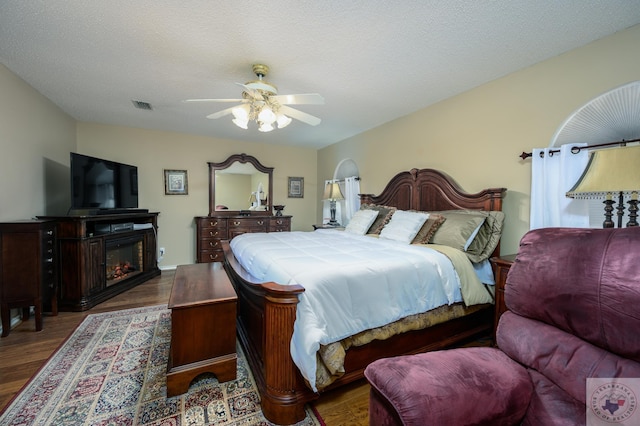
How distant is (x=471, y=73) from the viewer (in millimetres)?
2420

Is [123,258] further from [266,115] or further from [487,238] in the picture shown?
[487,238]

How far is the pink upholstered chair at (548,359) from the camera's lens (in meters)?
0.81

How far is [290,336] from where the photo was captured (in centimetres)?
141

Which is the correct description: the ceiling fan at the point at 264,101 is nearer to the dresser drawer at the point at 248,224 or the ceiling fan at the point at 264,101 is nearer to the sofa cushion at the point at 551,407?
the sofa cushion at the point at 551,407

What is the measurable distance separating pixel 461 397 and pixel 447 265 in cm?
126

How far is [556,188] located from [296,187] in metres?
4.37

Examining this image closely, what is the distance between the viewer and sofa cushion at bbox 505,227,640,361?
831 millimetres

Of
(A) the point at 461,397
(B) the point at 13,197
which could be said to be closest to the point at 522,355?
(A) the point at 461,397

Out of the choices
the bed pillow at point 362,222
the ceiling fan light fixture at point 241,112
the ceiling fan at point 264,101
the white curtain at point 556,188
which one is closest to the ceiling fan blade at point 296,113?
the ceiling fan at point 264,101

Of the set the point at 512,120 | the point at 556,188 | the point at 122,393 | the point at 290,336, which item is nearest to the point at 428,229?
the point at 556,188

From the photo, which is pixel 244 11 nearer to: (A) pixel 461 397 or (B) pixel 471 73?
(B) pixel 471 73

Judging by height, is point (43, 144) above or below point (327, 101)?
below

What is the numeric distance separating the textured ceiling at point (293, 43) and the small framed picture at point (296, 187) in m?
2.75

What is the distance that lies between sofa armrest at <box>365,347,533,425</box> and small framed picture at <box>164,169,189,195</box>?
472 cm
